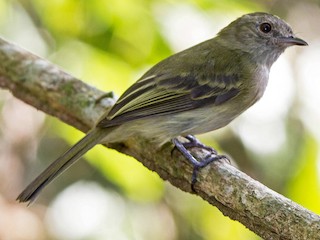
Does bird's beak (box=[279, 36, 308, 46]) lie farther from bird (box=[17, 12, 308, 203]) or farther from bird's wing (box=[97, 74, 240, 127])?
bird's wing (box=[97, 74, 240, 127])

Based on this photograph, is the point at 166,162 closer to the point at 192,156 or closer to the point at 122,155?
the point at 192,156

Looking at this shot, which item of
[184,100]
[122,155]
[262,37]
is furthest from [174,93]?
[262,37]

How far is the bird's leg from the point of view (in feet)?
12.7

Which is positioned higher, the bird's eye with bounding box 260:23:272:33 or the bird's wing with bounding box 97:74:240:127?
the bird's eye with bounding box 260:23:272:33

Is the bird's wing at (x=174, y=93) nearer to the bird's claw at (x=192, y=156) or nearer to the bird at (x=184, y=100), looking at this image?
the bird at (x=184, y=100)

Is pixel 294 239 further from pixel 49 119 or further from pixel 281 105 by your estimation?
pixel 49 119

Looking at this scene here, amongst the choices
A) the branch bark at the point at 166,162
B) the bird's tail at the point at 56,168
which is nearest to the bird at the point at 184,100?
the bird's tail at the point at 56,168

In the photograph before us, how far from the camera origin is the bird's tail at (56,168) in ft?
12.9

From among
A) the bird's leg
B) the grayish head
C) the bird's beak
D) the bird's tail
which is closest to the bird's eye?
the grayish head

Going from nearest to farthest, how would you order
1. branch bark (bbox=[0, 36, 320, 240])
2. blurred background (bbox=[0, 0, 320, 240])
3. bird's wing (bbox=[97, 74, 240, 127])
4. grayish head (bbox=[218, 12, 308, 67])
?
branch bark (bbox=[0, 36, 320, 240]) → bird's wing (bbox=[97, 74, 240, 127]) → blurred background (bbox=[0, 0, 320, 240]) → grayish head (bbox=[218, 12, 308, 67])

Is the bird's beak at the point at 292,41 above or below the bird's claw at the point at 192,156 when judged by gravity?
above

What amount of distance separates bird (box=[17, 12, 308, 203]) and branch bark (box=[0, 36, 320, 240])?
0.11m

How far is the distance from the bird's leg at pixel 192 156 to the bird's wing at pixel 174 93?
0.21 meters

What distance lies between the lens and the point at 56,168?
395 cm
